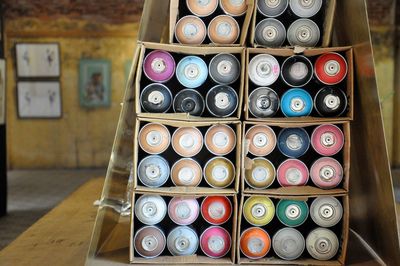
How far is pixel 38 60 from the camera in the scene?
22.5 feet

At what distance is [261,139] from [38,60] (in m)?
5.57

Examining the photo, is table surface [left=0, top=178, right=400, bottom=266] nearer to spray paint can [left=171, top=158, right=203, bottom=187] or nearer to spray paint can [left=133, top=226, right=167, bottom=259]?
spray paint can [left=133, top=226, right=167, bottom=259]

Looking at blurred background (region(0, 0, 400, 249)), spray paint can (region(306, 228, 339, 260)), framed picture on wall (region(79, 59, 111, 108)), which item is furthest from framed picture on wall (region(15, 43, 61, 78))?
spray paint can (region(306, 228, 339, 260))

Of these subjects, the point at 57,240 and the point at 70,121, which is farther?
the point at 70,121

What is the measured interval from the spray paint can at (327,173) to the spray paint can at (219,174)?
41cm

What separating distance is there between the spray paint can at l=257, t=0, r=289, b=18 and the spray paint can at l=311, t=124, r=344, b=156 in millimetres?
634

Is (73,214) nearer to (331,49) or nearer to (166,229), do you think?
(166,229)

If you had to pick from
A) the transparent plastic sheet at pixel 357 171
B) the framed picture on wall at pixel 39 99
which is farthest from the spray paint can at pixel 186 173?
the framed picture on wall at pixel 39 99

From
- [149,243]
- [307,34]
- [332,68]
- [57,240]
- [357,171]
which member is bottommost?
[57,240]

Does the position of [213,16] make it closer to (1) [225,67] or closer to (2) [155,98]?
(1) [225,67]

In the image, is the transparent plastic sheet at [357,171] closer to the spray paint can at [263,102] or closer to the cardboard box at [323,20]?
the cardboard box at [323,20]

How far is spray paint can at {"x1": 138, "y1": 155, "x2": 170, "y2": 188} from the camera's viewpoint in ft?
7.13

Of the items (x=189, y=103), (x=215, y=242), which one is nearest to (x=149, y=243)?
(x=215, y=242)

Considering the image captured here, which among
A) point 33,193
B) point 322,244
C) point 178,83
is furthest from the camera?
point 33,193
